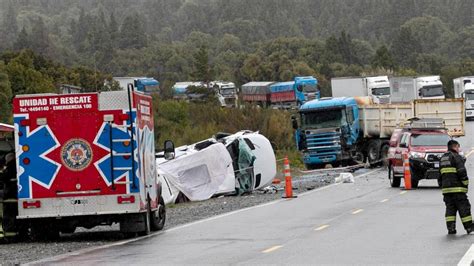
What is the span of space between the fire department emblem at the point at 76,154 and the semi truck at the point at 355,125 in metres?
29.0

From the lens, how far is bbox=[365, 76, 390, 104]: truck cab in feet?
267

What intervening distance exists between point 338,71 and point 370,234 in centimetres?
16214

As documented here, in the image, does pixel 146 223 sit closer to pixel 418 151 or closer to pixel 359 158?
pixel 418 151

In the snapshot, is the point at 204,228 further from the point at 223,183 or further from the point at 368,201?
the point at 223,183

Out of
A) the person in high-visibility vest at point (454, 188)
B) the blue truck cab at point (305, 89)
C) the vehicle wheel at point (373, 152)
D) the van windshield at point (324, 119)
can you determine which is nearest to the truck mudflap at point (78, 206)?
the person in high-visibility vest at point (454, 188)

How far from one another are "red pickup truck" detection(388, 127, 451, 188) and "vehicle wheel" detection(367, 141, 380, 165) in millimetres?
11996

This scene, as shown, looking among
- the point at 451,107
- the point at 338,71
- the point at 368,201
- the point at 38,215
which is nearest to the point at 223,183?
the point at 368,201

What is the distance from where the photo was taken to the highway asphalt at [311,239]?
623 inches

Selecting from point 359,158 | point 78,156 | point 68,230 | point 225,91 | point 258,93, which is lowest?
point 68,230

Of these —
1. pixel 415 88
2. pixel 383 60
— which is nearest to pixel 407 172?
pixel 415 88

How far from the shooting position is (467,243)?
1697cm

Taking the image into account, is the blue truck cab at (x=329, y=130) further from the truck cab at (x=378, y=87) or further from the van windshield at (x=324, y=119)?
the truck cab at (x=378, y=87)

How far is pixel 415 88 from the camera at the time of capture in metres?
84.1

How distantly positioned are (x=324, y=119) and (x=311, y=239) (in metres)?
31.4
